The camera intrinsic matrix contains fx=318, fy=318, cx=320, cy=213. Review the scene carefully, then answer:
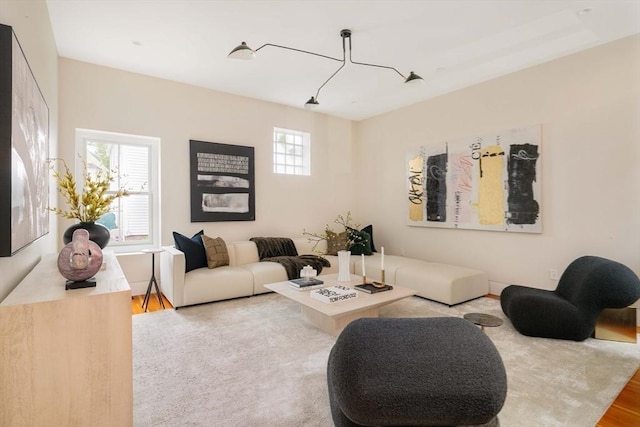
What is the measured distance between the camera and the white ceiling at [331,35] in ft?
9.09

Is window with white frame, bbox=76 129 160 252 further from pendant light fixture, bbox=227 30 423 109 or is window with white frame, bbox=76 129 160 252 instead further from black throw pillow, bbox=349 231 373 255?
black throw pillow, bbox=349 231 373 255

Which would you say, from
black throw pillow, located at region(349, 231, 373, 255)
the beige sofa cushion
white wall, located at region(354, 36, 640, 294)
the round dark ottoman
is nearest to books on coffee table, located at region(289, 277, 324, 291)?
the beige sofa cushion

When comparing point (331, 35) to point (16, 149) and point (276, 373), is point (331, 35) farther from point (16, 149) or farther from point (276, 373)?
point (276, 373)

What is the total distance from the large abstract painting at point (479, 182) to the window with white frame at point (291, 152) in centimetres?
184

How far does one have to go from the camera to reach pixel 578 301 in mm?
2754

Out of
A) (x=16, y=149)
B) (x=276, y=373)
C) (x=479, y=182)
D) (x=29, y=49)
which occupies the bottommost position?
(x=276, y=373)

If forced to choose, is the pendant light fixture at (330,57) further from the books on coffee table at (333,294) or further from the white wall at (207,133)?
the books on coffee table at (333,294)

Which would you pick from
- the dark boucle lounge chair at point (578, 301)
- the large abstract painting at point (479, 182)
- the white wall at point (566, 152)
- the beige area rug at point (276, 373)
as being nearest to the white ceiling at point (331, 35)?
the white wall at point (566, 152)

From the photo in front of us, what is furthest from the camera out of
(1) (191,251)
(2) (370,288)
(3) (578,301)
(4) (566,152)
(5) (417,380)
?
(1) (191,251)

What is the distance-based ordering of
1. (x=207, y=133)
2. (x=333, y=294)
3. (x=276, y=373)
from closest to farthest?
(x=276, y=373) → (x=333, y=294) → (x=207, y=133)

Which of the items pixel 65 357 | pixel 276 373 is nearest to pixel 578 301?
pixel 276 373

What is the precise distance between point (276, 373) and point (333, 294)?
33.8 inches

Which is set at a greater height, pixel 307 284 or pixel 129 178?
pixel 129 178

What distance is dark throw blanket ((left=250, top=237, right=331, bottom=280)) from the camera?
436cm
